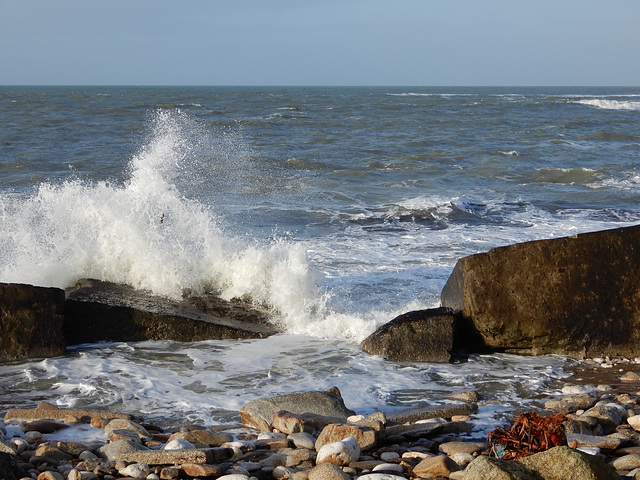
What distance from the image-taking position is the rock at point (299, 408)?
4.17 meters

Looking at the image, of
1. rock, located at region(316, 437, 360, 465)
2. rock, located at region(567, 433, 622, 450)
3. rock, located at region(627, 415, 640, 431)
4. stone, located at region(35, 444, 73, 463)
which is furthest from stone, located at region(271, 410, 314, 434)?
rock, located at region(627, 415, 640, 431)

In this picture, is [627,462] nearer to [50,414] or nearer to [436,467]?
[436,467]

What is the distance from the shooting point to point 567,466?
2.76 m

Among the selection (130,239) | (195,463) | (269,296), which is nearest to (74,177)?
(130,239)

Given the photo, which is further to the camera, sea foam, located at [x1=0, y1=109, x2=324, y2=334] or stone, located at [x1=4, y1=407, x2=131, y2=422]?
sea foam, located at [x1=0, y1=109, x2=324, y2=334]

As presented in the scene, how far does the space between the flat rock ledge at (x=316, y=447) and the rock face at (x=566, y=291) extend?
104 centimetres

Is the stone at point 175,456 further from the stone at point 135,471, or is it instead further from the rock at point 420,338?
the rock at point 420,338

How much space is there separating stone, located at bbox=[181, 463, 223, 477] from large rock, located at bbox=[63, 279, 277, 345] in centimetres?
277

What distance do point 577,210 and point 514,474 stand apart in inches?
430

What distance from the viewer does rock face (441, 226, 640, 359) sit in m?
5.52

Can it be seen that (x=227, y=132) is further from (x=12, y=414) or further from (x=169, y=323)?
(x=12, y=414)

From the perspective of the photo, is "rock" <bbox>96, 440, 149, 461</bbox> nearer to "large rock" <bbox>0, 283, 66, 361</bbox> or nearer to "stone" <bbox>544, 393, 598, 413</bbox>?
"large rock" <bbox>0, 283, 66, 361</bbox>

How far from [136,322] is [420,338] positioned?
2.35 metres

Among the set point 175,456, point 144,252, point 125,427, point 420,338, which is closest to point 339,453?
point 175,456
